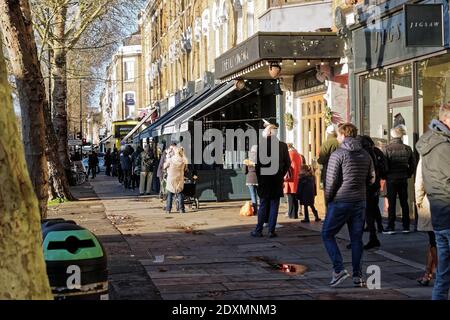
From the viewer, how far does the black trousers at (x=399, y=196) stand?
40.4 feet

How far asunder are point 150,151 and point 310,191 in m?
11.6

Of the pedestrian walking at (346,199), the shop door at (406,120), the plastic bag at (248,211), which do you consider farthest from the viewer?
the plastic bag at (248,211)

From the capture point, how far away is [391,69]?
14.4 m

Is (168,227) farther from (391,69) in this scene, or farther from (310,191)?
(391,69)

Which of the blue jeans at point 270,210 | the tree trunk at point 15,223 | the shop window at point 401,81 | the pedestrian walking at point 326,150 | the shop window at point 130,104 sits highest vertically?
the shop window at point 130,104

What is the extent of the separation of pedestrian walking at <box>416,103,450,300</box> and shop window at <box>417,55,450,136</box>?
603 centimetres

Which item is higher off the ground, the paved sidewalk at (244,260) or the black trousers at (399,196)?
the black trousers at (399,196)

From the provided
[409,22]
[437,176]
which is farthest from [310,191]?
[437,176]

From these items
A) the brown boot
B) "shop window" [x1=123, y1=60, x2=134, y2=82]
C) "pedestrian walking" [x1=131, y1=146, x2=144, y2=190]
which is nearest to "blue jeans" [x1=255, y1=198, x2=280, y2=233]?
the brown boot

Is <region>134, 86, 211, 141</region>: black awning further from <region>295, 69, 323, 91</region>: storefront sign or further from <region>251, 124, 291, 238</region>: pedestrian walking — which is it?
<region>251, 124, 291, 238</region>: pedestrian walking

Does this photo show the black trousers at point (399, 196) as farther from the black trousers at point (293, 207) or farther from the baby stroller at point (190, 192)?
the baby stroller at point (190, 192)

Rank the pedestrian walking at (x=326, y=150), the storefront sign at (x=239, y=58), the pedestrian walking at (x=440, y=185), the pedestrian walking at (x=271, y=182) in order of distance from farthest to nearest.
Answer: the storefront sign at (x=239, y=58)
the pedestrian walking at (x=326, y=150)
the pedestrian walking at (x=271, y=182)
the pedestrian walking at (x=440, y=185)

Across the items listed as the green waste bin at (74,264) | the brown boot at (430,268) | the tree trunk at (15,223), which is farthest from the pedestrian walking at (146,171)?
the tree trunk at (15,223)

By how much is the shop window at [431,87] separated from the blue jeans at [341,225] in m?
4.83
